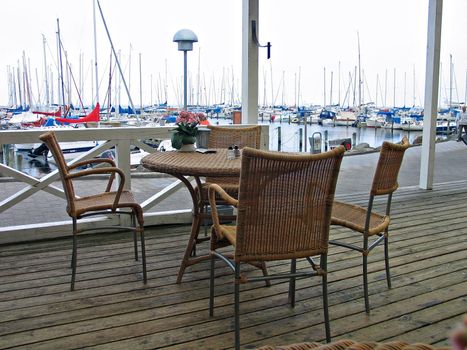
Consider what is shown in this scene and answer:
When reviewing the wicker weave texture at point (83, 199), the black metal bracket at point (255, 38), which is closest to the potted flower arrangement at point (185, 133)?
the wicker weave texture at point (83, 199)

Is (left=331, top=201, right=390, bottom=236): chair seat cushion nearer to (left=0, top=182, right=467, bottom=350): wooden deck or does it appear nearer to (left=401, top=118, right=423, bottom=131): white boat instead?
(left=0, top=182, right=467, bottom=350): wooden deck

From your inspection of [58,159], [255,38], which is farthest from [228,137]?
[58,159]

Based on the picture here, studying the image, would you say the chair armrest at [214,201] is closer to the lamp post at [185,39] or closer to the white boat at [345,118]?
the lamp post at [185,39]

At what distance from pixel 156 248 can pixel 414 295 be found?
6.04 ft

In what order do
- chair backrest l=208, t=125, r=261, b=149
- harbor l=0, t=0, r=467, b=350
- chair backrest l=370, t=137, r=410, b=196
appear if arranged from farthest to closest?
chair backrest l=208, t=125, r=261, b=149, chair backrest l=370, t=137, r=410, b=196, harbor l=0, t=0, r=467, b=350

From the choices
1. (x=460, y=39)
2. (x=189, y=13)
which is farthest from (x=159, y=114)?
(x=460, y=39)

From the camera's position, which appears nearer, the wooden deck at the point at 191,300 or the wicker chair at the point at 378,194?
the wooden deck at the point at 191,300

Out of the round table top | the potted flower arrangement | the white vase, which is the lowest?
the round table top

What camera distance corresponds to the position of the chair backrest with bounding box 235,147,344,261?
1932mm

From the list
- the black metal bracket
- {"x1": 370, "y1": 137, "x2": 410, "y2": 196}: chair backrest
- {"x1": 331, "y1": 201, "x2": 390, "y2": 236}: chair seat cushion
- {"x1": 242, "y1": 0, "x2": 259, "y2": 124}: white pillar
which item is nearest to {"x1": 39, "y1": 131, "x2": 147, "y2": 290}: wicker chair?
{"x1": 331, "y1": 201, "x2": 390, "y2": 236}: chair seat cushion

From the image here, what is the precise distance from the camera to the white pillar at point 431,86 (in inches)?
225

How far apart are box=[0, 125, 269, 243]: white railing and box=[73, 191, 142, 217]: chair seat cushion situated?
0.68m

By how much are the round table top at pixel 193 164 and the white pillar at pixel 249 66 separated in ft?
5.24

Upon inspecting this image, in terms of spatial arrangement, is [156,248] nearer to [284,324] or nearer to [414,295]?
[284,324]
